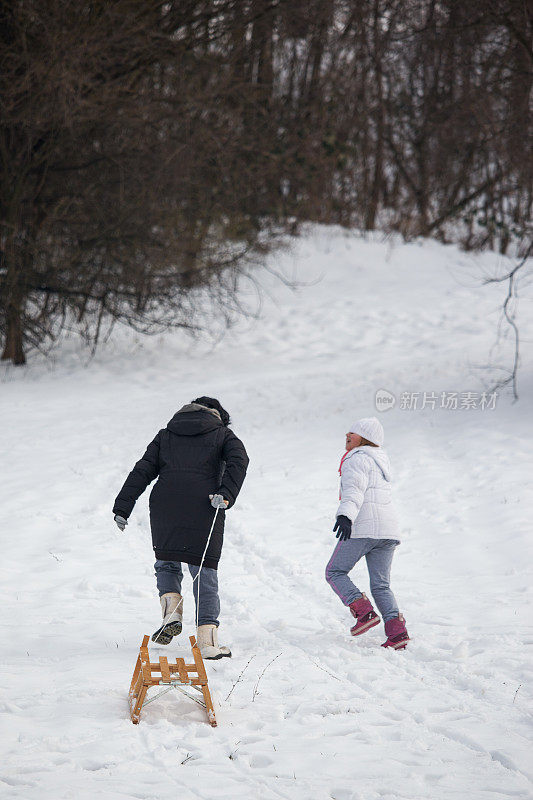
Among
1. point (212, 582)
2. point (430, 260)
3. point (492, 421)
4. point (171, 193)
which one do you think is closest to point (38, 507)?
point (212, 582)

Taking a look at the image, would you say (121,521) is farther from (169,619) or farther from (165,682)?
(165,682)

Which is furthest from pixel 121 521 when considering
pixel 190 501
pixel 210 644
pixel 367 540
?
pixel 367 540

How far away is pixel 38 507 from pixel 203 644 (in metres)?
4.43

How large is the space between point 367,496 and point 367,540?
0.30 metres

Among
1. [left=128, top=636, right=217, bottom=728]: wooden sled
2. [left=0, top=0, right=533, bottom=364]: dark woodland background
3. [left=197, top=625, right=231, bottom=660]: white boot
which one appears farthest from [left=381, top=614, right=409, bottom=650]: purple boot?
[left=0, top=0, right=533, bottom=364]: dark woodland background

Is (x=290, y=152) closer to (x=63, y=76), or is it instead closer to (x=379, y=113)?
(x=379, y=113)

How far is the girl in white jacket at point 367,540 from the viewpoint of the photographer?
5426 millimetres

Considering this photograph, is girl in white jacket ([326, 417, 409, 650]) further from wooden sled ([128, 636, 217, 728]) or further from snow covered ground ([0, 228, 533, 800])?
wooden sled ([128, 636, 217, 728])

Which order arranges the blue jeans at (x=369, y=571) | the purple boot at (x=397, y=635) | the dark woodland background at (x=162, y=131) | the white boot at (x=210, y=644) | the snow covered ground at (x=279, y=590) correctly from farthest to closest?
the dark woodland background at (x=162, y=131)
the blue jeans at (x=369, y=571)
the purple boot at (x=397, y=635)
the white boot at (x=210, y=644)
the snow covered ground at (x=279, y=590)

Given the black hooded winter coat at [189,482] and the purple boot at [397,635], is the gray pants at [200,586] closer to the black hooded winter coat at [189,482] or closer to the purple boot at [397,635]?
the black hooded winter coat at [189,482]

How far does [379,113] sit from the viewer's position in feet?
88.0

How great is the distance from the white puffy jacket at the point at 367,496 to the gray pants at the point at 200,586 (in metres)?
0.97

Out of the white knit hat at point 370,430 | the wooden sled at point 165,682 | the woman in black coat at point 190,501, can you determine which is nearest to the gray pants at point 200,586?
the woman in black coat at point 190,501

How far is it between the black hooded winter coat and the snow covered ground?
71cm
